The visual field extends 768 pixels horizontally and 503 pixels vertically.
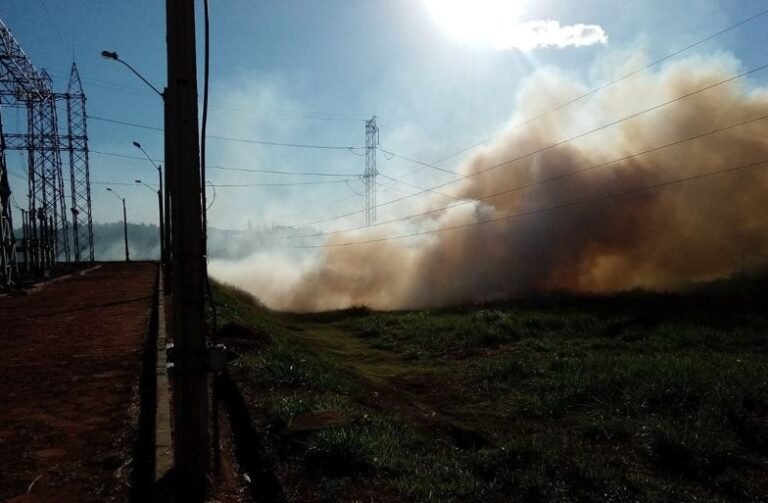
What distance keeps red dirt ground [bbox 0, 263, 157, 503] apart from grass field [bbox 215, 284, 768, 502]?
5.11ft

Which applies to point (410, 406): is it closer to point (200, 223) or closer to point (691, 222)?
point (200, 223)

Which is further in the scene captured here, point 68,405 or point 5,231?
point 5,231

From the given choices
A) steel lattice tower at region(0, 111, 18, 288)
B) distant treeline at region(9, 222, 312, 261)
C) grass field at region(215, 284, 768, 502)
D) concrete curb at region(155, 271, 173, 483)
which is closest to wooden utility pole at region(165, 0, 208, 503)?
concrete curb at region(155, 271, 173, 483)

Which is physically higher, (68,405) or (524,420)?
(68,405)

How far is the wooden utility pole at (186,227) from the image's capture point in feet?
14.5

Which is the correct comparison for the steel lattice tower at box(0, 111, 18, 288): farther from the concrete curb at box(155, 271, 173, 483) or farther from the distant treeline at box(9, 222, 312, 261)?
the distant treeline at box(9, 222, 312, 261)

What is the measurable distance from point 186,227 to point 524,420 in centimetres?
721

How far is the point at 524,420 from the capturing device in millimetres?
9781

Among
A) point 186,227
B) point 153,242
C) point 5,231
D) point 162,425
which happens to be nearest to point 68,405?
point 162,425

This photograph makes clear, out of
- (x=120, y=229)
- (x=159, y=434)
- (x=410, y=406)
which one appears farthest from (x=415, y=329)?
(x=120, y=229)

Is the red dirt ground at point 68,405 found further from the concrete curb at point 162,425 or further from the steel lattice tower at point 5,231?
the steel lattice tower at point 5,231

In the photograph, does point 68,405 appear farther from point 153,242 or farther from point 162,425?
point 153,242

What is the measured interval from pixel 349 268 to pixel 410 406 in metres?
38.1

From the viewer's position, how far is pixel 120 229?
171 meters
